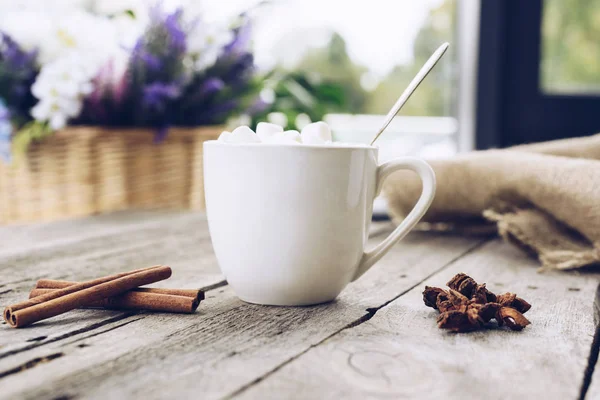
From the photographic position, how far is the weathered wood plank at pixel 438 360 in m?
0.43

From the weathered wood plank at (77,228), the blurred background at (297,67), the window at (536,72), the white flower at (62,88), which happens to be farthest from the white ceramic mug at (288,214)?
the window at (536,72)

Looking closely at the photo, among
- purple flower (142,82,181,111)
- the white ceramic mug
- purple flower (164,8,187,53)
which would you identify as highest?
purple flower (164,8,187,53)

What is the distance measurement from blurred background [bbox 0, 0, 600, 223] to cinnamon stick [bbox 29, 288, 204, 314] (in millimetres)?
786

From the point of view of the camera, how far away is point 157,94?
1462 millimetres

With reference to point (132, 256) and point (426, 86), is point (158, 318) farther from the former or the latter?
point (426, 86)

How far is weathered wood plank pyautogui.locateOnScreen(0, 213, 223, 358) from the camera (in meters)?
0.57

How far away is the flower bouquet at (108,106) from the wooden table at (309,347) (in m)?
0.62

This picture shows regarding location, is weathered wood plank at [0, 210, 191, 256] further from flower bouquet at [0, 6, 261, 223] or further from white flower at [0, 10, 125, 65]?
white flower at [0, 10, 125, 65]

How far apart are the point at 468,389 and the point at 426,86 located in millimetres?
2191

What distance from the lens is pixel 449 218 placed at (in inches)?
44.8

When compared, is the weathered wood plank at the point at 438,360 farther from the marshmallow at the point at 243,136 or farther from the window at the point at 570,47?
the window at the point at 570,47

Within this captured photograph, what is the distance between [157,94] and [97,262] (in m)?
0.67

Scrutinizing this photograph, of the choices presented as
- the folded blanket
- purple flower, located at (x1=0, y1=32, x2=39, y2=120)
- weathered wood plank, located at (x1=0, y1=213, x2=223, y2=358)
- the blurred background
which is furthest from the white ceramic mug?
purple flower, located at (x1=0, y1=32, x2=39, y2=120)

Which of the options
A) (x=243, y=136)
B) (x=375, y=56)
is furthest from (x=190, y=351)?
(x=375, y=56)
